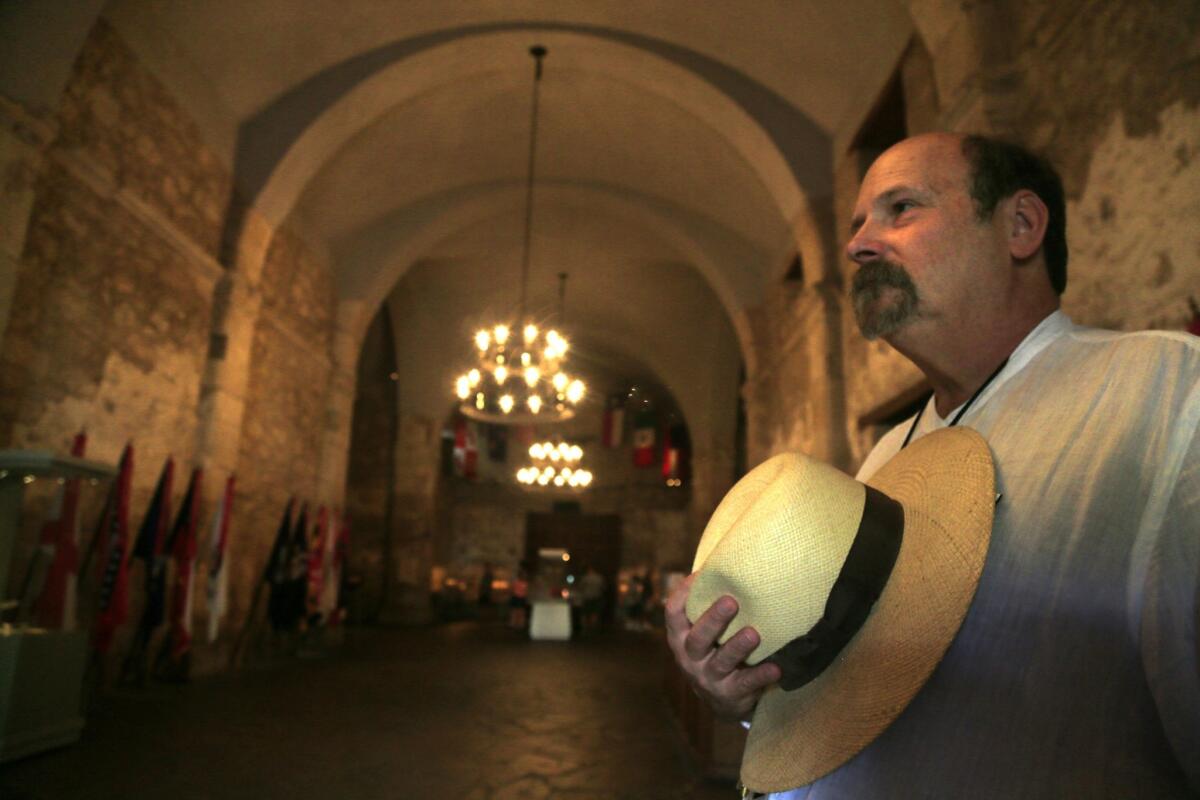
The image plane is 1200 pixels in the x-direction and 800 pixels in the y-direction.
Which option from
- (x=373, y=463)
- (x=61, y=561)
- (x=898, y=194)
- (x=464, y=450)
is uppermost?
(x=464, y=450)

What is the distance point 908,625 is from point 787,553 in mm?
139

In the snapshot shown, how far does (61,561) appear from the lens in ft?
14.1

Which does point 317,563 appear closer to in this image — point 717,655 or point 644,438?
point 717,655

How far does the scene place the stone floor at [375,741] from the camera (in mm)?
3234

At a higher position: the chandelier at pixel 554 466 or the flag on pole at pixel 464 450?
the flag on pole at pixel 464 450

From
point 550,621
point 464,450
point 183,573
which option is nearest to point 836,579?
point 183,573

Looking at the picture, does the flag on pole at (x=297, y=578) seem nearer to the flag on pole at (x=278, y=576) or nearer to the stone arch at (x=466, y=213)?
the flag on pole at (x=278, y=576)

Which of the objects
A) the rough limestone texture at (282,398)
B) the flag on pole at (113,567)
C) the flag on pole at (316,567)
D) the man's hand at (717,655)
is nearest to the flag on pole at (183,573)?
the flag on pole at (113,567)

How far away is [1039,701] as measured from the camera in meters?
0.74

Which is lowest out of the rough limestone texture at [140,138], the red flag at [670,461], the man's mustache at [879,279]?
the man's mustache at [879,279]

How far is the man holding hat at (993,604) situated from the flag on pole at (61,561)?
4651mm

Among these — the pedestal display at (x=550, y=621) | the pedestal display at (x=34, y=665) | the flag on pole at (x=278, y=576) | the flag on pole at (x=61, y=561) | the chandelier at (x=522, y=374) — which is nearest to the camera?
the pedestal display at (x=34, y=665)

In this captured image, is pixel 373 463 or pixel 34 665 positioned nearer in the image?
pixel 34 665

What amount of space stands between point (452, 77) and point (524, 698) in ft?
18.2
